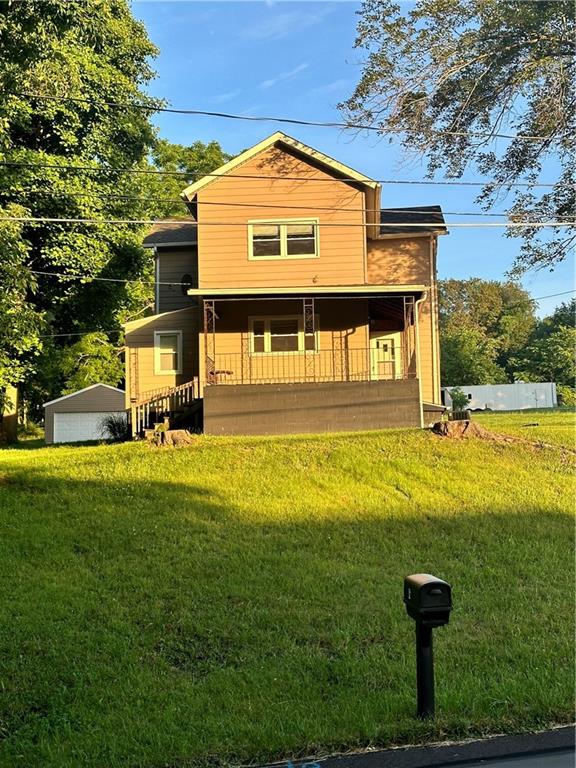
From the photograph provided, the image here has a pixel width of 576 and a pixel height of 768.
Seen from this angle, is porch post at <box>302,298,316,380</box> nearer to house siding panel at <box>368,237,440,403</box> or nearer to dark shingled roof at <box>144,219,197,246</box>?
house siding panel at <box>368,237,440,403</box>

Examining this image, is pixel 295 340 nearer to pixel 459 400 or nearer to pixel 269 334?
pixel 269 334

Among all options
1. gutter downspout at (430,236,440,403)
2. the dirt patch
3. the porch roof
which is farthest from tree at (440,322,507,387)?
the dirt patch

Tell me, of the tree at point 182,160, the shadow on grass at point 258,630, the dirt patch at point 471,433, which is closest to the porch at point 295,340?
the dirt patch at point 471,433

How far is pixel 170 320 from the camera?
1778cm

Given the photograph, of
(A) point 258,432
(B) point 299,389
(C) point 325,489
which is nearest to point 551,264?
(B) point 299,389

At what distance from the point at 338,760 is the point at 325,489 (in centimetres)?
642

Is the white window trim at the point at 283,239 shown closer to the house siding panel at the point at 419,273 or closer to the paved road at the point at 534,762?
the house siding panel at the point at 419,273

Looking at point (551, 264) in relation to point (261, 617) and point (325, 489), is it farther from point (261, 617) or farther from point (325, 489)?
point (261, 617)

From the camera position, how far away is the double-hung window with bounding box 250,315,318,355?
16906mm

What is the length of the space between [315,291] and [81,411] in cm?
1556

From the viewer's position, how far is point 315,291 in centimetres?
1520

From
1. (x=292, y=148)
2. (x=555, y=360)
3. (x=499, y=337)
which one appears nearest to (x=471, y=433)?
(x=292, y=148)

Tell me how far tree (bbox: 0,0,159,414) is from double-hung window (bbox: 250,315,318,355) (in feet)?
15.6

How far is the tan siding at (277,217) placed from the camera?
16547 millimetres
